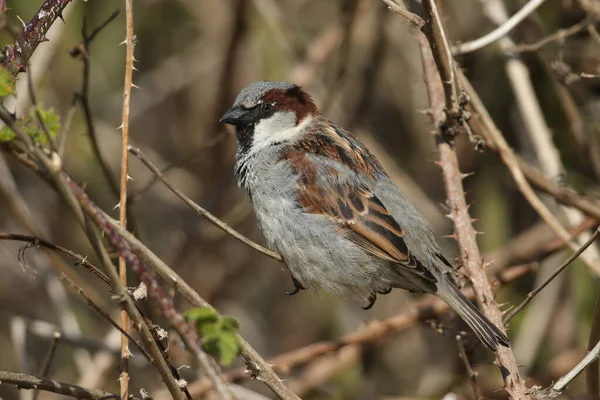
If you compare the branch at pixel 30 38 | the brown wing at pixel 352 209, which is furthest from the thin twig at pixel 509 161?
the branch at pixel 30 38

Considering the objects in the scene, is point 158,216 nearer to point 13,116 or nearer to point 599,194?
point 599,194

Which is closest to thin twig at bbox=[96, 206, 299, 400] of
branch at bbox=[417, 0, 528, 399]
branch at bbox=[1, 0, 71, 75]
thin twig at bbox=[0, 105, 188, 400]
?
thin twig at bbox=[0, 105, 188, 400]

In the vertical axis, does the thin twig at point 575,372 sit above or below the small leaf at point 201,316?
below

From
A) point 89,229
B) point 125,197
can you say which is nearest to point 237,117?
point 125,197

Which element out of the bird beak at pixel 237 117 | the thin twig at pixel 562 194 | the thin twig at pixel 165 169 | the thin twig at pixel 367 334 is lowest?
the thin twig at pixel 367 334

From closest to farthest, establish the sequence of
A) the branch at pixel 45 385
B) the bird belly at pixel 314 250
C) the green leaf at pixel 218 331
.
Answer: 1. the green leaf at pixel 218 331
2. the branch at pixel 45 385
3. the bird belly at pixel 314 250

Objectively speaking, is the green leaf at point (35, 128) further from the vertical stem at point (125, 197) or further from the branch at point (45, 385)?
the branch at point (45, 385)

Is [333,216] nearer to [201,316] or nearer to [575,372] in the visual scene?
[575,372]

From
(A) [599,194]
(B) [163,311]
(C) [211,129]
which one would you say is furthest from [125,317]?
(C) [211,129]
